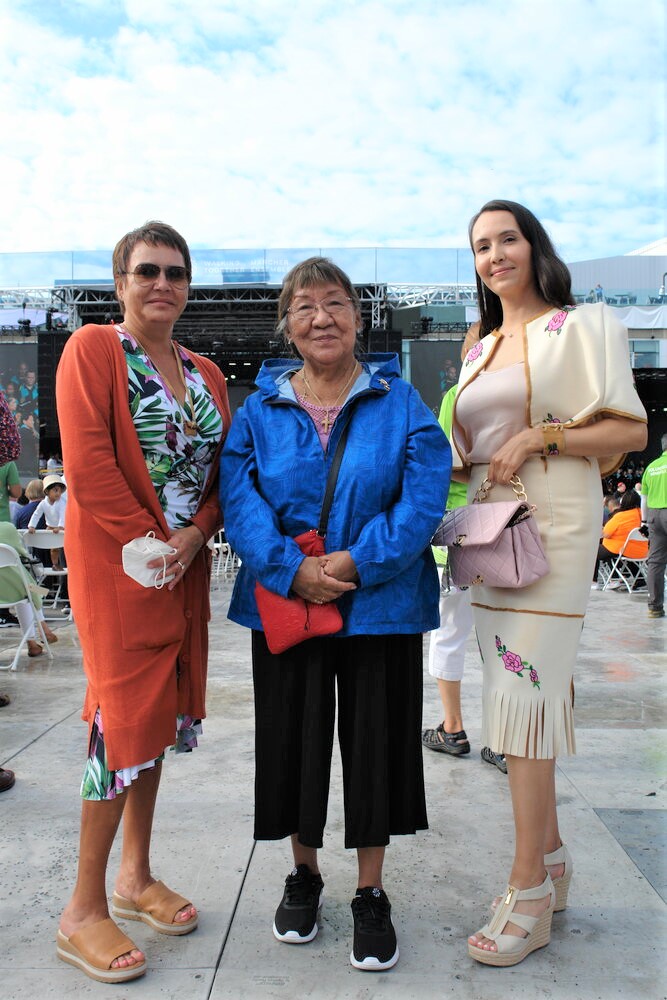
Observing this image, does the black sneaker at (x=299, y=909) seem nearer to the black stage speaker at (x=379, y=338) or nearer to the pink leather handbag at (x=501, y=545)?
the pink leather handbag at (x=501, y=545)

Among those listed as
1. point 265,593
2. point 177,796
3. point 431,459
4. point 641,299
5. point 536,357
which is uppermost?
point 641,299

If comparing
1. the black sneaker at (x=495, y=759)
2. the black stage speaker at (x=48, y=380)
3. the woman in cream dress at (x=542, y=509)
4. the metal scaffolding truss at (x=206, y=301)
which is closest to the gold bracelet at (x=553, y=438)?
the woman in cream dress at (x=542, y=509)

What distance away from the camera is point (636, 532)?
8.92 meters

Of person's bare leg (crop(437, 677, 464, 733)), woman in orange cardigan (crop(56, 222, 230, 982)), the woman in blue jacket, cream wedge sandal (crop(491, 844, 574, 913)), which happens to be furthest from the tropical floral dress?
person's bare leg (crop(437, 677, 464, 733))

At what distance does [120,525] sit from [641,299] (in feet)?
78.3

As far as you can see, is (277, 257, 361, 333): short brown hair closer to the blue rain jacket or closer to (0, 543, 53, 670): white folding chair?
the blue rain jacket

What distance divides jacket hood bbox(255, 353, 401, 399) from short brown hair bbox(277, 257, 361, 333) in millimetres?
115

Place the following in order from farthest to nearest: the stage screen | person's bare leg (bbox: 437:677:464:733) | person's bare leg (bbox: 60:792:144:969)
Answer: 1. the stage screen
2. person's bare leg (bbox: 437:677:464:733)
3. person's bare leg (bbox: 60:792:144:969)

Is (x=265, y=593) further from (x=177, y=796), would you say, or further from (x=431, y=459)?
(x=177, y=796)

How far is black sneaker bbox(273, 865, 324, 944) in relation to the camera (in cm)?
186

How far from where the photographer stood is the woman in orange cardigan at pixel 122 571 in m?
1.78

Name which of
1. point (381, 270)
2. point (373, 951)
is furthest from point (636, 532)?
point (381, 270)

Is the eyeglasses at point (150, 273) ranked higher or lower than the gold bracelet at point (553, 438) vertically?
higher

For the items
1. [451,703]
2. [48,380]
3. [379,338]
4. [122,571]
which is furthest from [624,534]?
[48,380]
